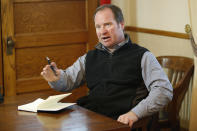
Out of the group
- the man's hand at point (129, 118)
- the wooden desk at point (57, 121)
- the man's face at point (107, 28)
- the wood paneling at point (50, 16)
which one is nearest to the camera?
the wooden desk at point (57, 121)

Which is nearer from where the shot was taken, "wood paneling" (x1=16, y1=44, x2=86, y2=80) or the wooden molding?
the wooden molding

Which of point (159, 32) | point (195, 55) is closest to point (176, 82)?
point (195, 55)

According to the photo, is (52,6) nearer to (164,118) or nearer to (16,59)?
(16,59)

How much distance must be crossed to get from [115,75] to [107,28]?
32cm

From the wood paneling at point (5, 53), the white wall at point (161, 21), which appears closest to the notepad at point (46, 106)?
the white wall at point (161, 21)

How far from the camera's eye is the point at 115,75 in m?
2.57

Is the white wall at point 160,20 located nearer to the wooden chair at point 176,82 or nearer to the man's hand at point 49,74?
the wooden chair at point 176,82

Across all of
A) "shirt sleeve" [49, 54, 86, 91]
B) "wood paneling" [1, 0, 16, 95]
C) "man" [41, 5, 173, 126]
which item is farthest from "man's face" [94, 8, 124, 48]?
"wood paneling" [1, 0, 16, 95]

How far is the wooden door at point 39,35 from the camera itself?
400 centimetres

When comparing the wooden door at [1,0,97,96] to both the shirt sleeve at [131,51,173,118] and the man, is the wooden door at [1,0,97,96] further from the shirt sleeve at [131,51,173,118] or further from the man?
the shirt sleeve at [131,51,173,118]

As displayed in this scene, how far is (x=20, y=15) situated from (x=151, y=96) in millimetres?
2116

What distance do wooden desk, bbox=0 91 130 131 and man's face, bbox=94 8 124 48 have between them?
21.2 inches

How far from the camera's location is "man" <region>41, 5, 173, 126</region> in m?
2.41

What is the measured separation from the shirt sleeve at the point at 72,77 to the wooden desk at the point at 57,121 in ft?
1.10
